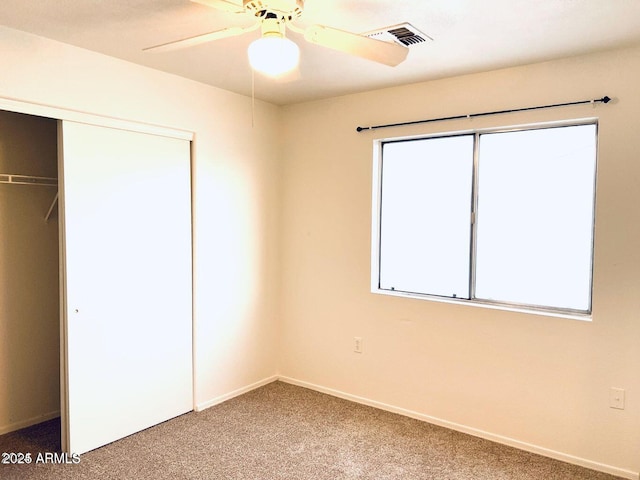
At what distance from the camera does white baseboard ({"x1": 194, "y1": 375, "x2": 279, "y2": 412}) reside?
3664mm

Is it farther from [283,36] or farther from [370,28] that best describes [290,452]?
[370,28]

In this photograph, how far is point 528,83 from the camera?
3.03m

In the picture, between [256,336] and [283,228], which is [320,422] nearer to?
[256,336]

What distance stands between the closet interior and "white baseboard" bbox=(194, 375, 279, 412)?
1069mm

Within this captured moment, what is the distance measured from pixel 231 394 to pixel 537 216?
2758 mm

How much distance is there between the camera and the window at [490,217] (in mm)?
3004

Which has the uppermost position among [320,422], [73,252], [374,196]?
[374,196]

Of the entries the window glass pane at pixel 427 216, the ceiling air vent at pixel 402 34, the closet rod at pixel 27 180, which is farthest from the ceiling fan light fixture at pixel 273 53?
the closet rod at pixel 27 180

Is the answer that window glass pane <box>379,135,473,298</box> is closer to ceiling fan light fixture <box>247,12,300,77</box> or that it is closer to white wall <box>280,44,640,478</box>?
white wall <box>280,44,640,478</box>

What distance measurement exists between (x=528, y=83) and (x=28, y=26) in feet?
9.77

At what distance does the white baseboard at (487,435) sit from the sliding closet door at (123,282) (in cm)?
121

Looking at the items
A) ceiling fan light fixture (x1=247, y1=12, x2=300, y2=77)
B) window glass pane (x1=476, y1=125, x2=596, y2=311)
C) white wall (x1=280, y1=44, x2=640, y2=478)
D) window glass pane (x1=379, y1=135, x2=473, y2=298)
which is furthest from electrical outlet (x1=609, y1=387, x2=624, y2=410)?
ceiling fan light fixture (x1=247, y1=12, x2=300, y2=77)

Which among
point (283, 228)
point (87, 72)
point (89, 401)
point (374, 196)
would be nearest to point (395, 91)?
point (374, 196)

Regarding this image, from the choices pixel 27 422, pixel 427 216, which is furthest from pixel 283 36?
pixel 27 422
